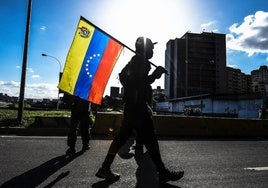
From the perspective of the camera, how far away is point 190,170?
524 centimetres

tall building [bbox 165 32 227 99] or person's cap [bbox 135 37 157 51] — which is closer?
person's cap [bbox 135 37 157 51]

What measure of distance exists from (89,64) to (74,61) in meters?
0.28

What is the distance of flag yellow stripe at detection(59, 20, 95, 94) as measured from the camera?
5.96 m

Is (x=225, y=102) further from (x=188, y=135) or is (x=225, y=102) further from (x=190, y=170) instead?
(x=190, y=170)

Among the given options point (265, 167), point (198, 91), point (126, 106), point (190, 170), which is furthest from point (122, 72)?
point (198, 91)

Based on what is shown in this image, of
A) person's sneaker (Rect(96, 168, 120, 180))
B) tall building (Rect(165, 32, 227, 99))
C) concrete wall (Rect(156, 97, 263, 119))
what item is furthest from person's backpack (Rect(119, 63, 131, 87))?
tall building (Rect(165, 32, 227, 99))

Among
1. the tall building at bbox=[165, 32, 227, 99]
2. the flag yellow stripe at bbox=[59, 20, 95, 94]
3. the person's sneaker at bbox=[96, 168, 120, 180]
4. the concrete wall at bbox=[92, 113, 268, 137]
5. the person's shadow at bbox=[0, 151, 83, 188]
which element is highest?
the tall building at bbox=[165, 32, 227, 99]

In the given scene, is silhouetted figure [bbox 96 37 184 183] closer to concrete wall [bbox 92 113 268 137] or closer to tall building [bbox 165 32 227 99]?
concrete wall [bbox 92 113 268 137]

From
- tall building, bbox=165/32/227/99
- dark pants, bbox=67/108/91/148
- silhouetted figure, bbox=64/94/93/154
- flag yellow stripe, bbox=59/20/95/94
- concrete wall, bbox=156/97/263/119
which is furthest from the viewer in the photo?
tall building, bbox=165/32/227/99

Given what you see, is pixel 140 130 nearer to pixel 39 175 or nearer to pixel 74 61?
pixel 39 175

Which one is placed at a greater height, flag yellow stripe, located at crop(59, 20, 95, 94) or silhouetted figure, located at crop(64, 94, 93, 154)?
flag yellow stripe, located at crop(59, 20, 95, 94)

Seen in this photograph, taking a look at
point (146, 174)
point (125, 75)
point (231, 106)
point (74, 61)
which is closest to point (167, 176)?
point (146, 174)

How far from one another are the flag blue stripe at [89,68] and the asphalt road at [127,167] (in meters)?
1.23

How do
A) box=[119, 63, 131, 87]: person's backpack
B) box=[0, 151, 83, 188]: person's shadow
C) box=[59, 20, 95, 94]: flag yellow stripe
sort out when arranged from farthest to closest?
box=[59, 20, 95, 94]: flag yellow stripe
box=[119, 63, 131, 87]: person's backpack
box=[0, 151, 83, 188]: person's shadow
